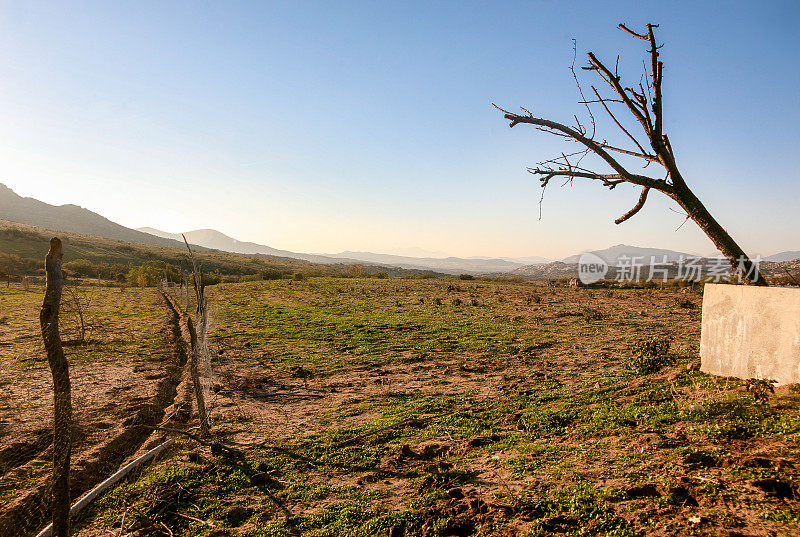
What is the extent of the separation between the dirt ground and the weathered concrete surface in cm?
35

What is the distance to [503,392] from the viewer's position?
7.84 m

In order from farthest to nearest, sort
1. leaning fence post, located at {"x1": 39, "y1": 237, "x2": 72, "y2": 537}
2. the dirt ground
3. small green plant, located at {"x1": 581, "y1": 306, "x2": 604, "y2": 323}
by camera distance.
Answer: small green plant, located at {"x1": 581, "y1": 306, "x2": 604, "y2": 323}
the dirt ground
leaning fence post, located at {"x1": 39, "y1": 237, "x2": 72, "y2": 537}

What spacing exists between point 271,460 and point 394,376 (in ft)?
14.4

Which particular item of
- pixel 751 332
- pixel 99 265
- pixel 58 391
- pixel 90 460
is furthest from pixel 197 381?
pixel 99 265

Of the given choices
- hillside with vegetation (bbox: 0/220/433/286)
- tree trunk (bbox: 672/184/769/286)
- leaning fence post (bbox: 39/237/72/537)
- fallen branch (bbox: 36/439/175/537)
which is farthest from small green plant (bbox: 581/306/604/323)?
hillside with vegetation (bbox: 0/220/433/286)

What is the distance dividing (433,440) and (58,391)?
4538 mm

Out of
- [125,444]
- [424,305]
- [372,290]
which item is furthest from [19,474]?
[372,290]

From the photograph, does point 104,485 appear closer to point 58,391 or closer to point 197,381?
point 197,381

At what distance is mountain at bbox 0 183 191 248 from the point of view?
445 ft

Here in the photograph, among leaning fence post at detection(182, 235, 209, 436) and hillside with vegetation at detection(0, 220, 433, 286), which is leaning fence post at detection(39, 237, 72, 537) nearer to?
leaning fence post at detection(182, 235, 209, 436)

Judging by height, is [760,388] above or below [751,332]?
below

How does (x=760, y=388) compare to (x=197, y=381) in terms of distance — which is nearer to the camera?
(x=760, y=388)

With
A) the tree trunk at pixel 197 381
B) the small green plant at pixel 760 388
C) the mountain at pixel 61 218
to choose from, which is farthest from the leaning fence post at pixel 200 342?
the mountain at pixel 61 218

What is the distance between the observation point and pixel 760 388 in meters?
4.89
